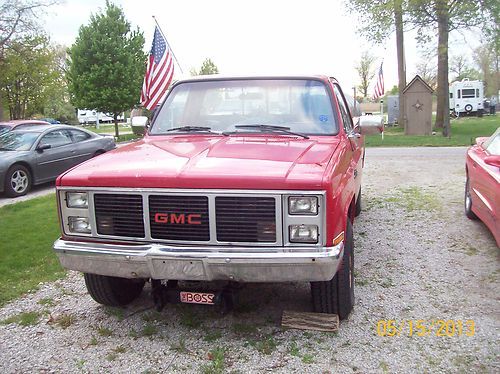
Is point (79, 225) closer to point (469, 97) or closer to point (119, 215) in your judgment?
point (119, 215)

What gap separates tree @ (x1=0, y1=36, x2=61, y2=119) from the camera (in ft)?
73.1

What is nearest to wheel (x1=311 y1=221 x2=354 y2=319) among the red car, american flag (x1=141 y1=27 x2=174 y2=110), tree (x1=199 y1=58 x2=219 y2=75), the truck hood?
the truck hood

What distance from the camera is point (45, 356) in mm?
3361

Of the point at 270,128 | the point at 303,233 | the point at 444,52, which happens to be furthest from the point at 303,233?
the point at 444,52

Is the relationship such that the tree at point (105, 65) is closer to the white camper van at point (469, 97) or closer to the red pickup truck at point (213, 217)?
the red pickup truck at point (213, 217)

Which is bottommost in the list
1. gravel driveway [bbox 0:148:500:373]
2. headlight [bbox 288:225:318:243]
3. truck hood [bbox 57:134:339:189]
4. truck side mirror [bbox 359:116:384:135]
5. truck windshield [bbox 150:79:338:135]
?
gravel driveway [bbox 0:148:500:373]

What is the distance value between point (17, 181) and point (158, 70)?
5231mm

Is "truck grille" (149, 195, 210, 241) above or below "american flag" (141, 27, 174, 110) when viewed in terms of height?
below

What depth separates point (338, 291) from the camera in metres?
3.50

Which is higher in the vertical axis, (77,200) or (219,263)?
(77,200)

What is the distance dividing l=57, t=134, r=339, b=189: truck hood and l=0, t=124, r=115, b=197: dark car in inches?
256

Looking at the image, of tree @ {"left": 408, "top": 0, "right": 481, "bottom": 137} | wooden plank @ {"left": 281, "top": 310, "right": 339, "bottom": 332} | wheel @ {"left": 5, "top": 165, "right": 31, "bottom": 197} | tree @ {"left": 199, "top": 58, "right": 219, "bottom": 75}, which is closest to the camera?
wooden plank @ {"left": 281, "top": 310, "right": 339, "bottom": 332}

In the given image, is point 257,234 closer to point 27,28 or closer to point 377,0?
point 377,0

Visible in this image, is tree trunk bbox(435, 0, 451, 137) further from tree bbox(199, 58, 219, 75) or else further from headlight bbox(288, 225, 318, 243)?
tree bbox(199, 58, 219, 75)
